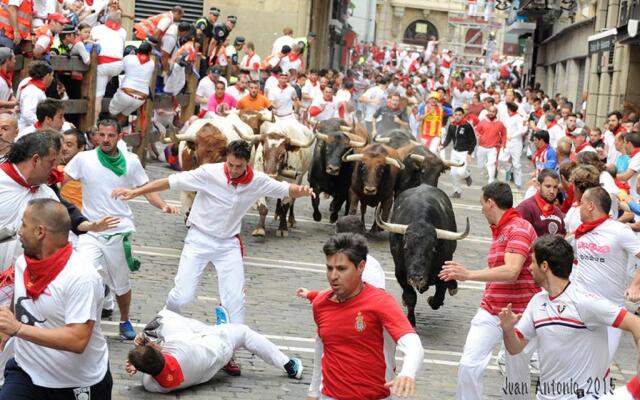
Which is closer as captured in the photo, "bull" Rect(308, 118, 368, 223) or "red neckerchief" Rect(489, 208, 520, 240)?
"red neckerchief" Rect(489, 208, 520, 240)

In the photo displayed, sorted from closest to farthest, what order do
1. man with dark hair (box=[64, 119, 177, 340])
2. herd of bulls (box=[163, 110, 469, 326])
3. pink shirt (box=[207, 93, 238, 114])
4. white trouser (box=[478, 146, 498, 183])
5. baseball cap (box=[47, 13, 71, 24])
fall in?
1. man with dark hair (box=[64, 119, 177, 340])
2. herd of bulls (box=[163, 110, 469, 326])
3. baseball cap (box=[47, 13, 71, 24])
4. pink shirt (box=[207, 93, 238, 114])
5. white trouser (box=[478, 146, 498, 183])

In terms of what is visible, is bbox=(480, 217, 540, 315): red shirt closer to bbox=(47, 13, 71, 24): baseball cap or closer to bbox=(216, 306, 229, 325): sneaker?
bbox=(216, 306, 229, 325): sneaker

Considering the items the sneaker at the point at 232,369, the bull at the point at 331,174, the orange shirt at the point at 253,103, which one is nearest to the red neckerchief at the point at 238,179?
the sneaker at the point at 232,369

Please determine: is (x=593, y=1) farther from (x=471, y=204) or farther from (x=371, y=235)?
(x=371, y=235)

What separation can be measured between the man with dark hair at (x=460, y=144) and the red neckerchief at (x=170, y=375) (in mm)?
14763

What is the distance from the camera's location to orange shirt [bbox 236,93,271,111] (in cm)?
2055

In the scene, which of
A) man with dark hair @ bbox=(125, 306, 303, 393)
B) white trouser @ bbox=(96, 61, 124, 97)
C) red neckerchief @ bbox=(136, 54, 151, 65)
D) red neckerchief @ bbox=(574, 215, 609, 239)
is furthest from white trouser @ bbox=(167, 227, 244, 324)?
red neckerchief @ bbox=(136, 54, 151, 65)

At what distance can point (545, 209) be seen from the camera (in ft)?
35.7

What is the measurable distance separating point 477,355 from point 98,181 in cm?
370

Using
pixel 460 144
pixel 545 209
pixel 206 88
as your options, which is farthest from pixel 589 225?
pixel 206 88

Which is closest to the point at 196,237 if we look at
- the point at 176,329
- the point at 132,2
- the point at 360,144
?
the point at 176,329

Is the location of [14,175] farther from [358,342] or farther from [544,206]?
[544,206]

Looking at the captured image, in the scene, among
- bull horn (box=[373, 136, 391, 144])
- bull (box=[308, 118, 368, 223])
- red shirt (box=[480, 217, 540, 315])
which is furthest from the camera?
bull horn (box=[373, 136, 391, 144])

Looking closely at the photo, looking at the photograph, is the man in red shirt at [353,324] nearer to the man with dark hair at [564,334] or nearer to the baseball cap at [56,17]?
the man with dark hair at [564,334]
